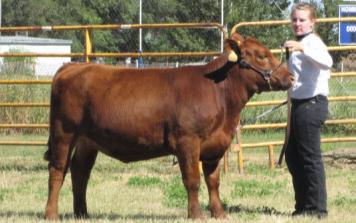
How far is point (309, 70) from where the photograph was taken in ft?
26.9

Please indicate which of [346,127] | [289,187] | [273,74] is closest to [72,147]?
[273,74]

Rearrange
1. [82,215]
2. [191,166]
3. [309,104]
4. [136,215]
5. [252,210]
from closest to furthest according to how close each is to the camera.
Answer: [191,166] → [309,104] → [82,215] → [136,215] → [252,210]

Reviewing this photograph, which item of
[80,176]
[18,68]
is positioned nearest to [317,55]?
[80,176]

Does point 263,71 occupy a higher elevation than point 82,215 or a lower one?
higher

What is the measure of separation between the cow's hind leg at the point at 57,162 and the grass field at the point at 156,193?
161 mm

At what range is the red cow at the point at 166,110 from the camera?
26.2ft

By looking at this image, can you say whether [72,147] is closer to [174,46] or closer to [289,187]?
[289,187]

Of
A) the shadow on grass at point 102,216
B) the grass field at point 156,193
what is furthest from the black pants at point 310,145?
the shadow on grass at point 102,216

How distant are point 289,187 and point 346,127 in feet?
21.3

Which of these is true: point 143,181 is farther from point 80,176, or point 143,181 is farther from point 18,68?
point 18,68

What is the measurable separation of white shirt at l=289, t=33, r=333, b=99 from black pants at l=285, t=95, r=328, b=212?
0.08 meters

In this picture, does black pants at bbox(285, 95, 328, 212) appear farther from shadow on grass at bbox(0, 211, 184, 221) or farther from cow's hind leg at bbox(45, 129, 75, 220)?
cow's hind leg at bbox(45, 129, 75, 220)

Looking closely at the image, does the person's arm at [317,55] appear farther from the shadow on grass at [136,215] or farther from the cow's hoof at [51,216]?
the cow's hoof at [51,216]

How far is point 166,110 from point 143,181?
12.5ft
